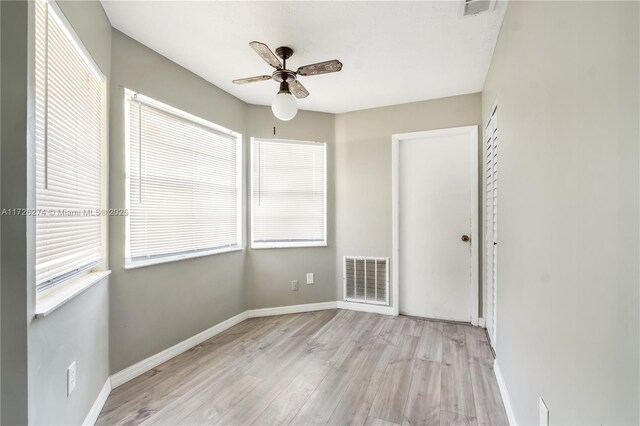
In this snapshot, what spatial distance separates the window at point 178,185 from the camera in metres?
2.30

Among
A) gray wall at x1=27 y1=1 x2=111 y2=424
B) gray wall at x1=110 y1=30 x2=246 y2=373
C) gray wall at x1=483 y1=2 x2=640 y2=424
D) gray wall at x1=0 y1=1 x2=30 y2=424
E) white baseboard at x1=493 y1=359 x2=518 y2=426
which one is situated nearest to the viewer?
gray wall at x1=483 y1=2 x2=640 y2=424

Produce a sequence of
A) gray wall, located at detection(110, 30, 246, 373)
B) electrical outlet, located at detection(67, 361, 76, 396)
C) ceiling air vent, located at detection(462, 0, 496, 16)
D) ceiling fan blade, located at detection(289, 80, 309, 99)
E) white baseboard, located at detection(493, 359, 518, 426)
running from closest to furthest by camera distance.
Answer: electrical outlet, located at detection(67, 361, 76, 396), white baseboard, located at detection(493, 359, 518, 426), ceiling air vent, located at detection(462, 0, 496, 16), gray wall, located at detection(110, 30, 246, 373), ceiling fan blade, located at detection(289, 80, 309, 99)

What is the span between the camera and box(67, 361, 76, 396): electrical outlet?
1475 millimetres

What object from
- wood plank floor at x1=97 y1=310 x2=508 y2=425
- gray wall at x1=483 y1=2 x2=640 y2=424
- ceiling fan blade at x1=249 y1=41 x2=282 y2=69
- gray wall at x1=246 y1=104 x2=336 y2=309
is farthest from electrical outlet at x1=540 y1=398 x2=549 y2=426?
gray wall at x1=246 y1=104 x2=336 y2=309

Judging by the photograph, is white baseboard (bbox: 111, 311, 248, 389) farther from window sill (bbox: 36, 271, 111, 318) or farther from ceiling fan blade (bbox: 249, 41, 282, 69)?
ceiling fan blade (bbox: 249, 41, 282, 69)

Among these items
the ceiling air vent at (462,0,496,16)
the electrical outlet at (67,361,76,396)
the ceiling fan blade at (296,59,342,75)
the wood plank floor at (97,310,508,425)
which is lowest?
the wood plank floor at (97,310,508,425)

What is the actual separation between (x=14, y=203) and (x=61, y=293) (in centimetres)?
53

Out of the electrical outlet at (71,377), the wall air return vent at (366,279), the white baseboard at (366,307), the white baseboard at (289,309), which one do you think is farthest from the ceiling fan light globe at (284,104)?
the white baseboard at (366,307)

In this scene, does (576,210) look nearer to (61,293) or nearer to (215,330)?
(61,293)

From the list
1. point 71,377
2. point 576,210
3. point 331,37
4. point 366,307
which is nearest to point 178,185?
point 71,377

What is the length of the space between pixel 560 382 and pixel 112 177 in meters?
2.71

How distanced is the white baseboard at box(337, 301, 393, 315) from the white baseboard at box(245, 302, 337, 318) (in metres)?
0.12

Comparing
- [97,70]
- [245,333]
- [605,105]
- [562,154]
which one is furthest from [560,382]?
[97,70]

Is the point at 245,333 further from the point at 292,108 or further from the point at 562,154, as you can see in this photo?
the point at 562,154
